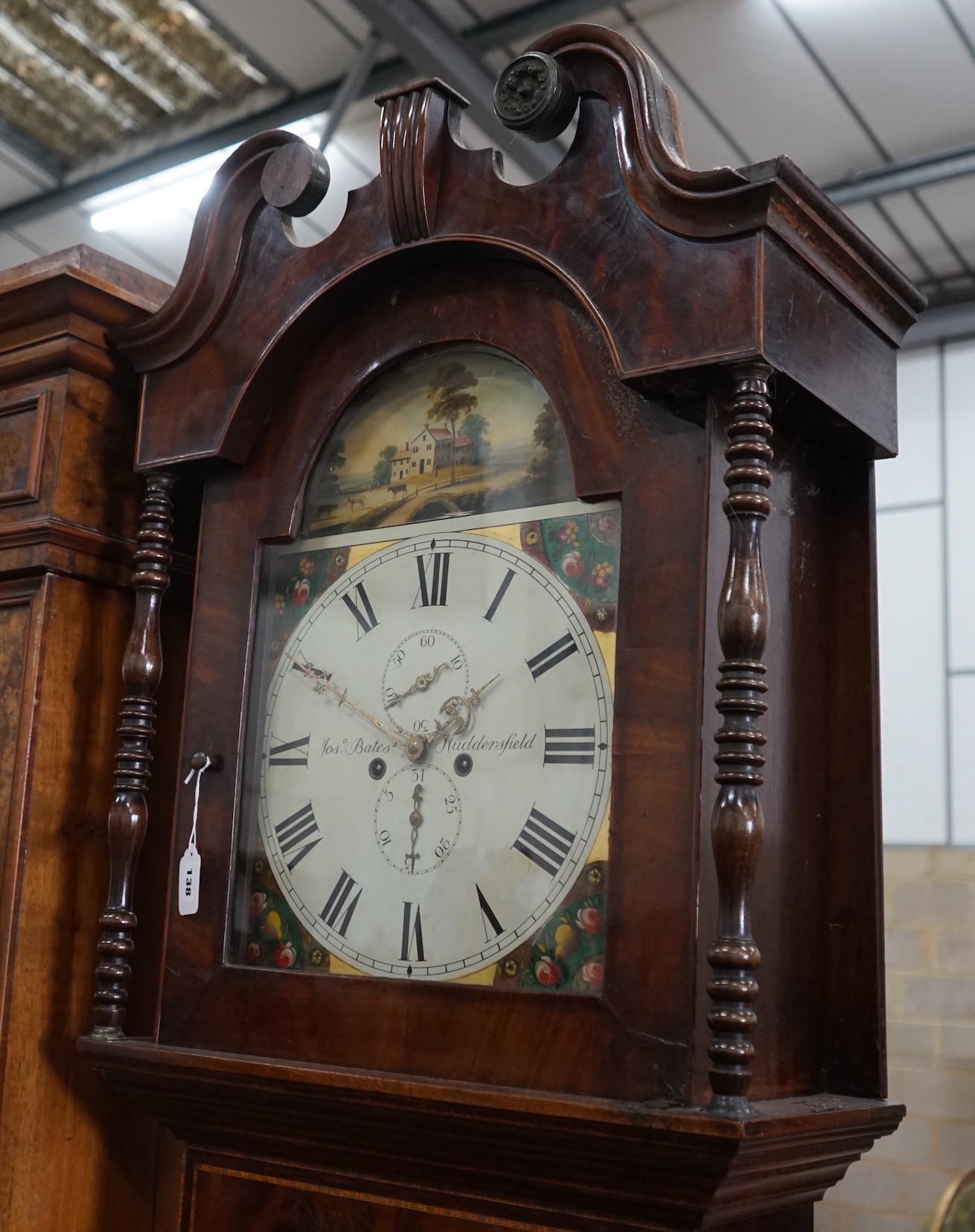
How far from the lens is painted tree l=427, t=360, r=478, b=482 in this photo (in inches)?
52.1

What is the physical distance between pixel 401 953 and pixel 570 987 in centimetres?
17

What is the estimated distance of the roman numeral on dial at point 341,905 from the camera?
1.27 m

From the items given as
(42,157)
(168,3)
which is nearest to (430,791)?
(168,3)

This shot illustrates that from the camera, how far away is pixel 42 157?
384cm

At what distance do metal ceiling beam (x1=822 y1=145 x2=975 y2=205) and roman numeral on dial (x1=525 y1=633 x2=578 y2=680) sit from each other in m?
2.38

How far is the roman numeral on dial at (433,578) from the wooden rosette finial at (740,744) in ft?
0.93

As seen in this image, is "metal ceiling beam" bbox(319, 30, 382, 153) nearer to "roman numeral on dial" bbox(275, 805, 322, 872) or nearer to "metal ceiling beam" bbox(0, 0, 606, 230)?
"metal ceiling beam" bbox(0, 0, 606, 230)

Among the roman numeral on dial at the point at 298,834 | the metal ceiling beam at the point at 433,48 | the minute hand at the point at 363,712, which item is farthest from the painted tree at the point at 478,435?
the metal ceiling beam at the point at 433,48

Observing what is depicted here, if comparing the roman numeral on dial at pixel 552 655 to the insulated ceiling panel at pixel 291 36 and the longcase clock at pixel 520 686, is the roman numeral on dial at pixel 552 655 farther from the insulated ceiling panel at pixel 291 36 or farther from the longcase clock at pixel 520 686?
the insulated ceiling panel at pixel 291 36

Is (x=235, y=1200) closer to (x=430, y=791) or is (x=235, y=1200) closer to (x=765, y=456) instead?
(x=430, y=791)

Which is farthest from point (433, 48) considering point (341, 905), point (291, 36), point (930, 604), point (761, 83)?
point (341, 905)

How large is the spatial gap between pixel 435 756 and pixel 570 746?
136mm

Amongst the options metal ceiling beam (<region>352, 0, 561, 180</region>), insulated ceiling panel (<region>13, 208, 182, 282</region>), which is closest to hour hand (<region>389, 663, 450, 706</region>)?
metal ceiling beam (<region>352, 0, 561, 180</region>)

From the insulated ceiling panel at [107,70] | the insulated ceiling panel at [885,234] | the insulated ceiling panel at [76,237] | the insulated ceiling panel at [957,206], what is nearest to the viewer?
the insulated ceiling panel at [107,70]
